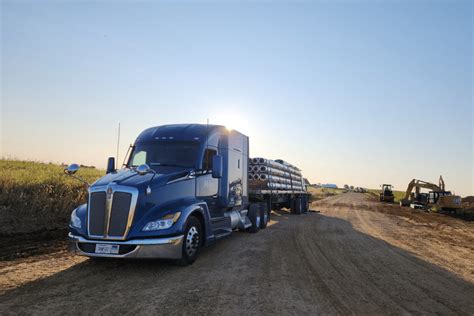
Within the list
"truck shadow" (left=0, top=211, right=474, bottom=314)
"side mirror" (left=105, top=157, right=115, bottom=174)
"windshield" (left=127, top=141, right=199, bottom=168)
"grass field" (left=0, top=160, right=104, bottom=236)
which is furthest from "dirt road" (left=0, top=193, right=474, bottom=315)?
"grass field" (left=0, top=160, right=104, bottom=236)

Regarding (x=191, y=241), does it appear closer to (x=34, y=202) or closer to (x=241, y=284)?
(x=241, y=284)

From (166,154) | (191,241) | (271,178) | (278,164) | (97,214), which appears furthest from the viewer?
(278,164)

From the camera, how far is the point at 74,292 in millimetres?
4996

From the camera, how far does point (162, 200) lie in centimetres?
652

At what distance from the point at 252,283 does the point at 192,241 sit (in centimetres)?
179

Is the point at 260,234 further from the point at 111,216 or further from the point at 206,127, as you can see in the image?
the point at 111,216

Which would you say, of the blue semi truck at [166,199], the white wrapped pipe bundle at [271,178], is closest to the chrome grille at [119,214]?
the blue semi truck at [166,199]

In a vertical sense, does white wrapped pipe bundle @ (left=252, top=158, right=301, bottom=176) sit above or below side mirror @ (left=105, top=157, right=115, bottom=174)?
above

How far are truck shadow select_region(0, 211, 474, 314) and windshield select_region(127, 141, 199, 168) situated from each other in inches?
87.1

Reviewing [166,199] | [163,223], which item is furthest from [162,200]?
[163,223]

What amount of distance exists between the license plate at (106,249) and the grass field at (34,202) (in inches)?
195

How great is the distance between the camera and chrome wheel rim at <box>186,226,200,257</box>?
668cm

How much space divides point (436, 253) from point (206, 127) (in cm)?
723

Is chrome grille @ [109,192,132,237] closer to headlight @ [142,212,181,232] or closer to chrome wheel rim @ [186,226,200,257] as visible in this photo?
headlight @ [142,212,181,232]
